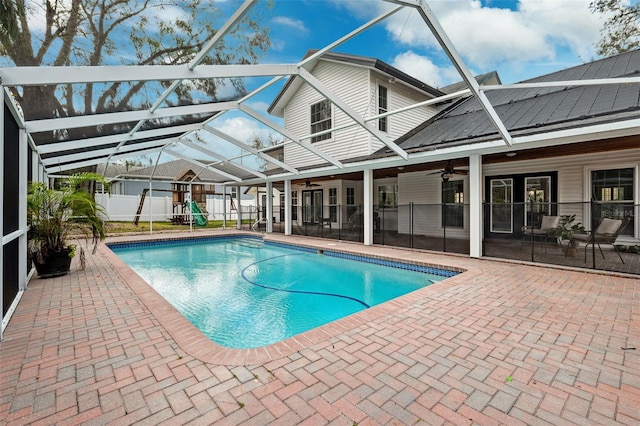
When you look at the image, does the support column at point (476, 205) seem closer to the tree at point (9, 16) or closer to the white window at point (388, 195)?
the white window at point (388, 195)

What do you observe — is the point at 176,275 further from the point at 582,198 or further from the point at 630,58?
the point at 630,58

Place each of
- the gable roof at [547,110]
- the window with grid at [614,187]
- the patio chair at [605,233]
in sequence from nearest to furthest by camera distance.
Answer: the gable roof at [547,110], the patio chair at [605,233], the window with grid at [614,187]

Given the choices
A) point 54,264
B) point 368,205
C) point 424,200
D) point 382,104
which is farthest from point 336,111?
point 54,264

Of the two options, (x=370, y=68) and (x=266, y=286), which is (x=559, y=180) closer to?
(x=370, y=68)

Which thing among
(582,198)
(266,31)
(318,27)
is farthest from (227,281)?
(582,198)

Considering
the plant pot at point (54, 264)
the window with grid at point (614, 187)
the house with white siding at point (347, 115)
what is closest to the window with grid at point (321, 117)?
the house with white siding at point (347, 115)

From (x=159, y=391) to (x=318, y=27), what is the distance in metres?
6.59

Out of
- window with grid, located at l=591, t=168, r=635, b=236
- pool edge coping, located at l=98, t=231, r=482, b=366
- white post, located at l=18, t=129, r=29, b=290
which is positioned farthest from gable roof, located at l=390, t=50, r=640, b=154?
white post, located at l=18, t=129, r=29, b=290

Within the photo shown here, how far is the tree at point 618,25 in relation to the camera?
13.2 metres

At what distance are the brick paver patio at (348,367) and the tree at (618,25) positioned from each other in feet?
53.5

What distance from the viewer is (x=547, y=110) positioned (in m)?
7.70

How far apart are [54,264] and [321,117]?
32.6 ft

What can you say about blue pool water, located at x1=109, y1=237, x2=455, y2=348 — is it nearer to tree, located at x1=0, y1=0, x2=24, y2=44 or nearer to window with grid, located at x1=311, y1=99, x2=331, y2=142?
tree, located at x1=0, y1=0, x2=24, y2=44

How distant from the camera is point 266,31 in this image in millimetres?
5258
